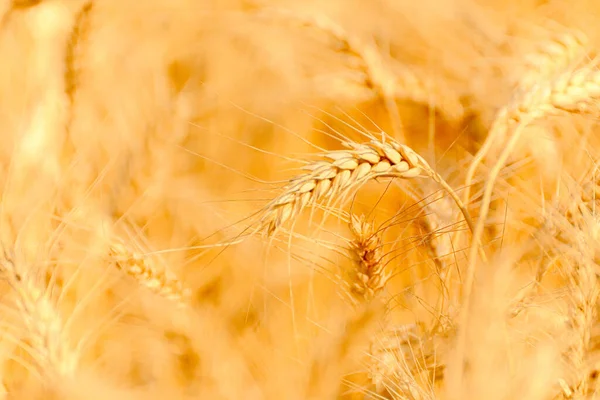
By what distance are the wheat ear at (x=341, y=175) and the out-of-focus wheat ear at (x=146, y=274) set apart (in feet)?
1.04

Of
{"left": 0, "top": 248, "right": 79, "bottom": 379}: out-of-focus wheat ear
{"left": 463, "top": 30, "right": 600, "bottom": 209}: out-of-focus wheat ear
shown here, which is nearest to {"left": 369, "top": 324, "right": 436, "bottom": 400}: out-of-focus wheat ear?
{"left": 463, "top": 30, "right": 600, "bottom": 209}: out-of-focus wheat ear

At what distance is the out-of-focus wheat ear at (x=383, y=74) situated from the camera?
1065 mm

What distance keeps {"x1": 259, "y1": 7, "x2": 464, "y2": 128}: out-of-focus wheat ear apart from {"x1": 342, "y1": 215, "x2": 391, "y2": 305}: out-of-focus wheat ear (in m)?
0.41

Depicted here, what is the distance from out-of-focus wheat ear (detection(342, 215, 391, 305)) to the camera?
67 cm

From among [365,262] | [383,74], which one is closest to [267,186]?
[383,74]

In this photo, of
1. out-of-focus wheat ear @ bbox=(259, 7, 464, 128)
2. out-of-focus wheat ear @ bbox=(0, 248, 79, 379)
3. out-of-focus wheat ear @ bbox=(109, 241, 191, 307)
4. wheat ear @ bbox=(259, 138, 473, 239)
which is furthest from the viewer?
out-of-focus wheat ear @ bbox=(259, 7, 464, 128)

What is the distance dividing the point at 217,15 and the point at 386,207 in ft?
1.74

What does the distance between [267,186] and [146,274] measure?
335mm

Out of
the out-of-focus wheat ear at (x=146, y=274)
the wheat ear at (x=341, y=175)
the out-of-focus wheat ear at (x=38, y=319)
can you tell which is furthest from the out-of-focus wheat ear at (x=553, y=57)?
the out-of-focus wheat ear at (x=38, y=319)

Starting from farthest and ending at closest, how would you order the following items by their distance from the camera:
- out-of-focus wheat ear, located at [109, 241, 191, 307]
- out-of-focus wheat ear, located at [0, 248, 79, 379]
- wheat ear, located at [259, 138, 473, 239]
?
out-of-focus wheat ear, located at [109, 241, 191, 307] → out-of-focus wheat ear, located at [0, 248, 79, 379] → wheat ear, located at [259, 138, 473, 239]

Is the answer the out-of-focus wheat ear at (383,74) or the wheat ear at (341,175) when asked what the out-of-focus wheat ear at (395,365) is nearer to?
the wheat ear at (341,175)

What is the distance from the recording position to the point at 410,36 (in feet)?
3.80

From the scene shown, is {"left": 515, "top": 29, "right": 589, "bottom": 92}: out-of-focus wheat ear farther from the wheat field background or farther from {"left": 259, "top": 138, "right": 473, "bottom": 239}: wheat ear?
{"left": 259, "top": 138, "right": 473, "bottom": 239}: wheat ear

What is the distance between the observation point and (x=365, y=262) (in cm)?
68
